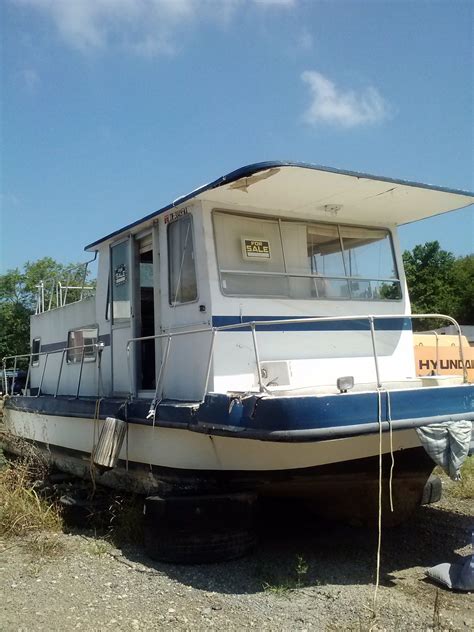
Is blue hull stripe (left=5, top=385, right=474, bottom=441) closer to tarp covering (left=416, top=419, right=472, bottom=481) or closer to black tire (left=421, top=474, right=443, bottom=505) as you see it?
tarp covering (left=416, top=419, right=472, bottom=481)

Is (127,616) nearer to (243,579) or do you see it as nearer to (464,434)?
(243,579)

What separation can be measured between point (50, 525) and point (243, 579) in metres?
2.38

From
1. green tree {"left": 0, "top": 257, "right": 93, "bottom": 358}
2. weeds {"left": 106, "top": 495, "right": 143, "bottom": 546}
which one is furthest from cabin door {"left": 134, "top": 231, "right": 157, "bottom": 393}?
green tree {"left": 0, "top": 257, "right": 93, "bottom": 358}

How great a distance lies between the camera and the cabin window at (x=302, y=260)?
6.15 m

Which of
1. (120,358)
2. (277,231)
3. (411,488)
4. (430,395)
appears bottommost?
(411,488)

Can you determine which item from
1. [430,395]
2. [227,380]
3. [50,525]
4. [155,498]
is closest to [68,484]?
[50,525]

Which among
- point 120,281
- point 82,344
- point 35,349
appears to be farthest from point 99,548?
point 35,349

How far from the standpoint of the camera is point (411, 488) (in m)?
6.13

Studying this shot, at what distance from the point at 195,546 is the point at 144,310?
9.28ft

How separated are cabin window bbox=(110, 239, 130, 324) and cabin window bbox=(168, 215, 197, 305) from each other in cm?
82

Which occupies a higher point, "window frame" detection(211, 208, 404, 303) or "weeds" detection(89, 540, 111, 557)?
"window frame" detection(211, 208, 404, 303)

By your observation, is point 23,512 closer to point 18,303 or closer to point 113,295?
point 113,295

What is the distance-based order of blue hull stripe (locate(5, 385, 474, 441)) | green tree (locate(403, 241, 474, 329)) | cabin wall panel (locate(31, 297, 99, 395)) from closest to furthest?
blue hull stripe (locate(5, 385, 474, 441)) → cabin wall panel (locate(31, 297, 99, 395)) → green tree (locate(403, 241, 474, 329))

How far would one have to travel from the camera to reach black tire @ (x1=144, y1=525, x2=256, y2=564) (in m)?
5.35
